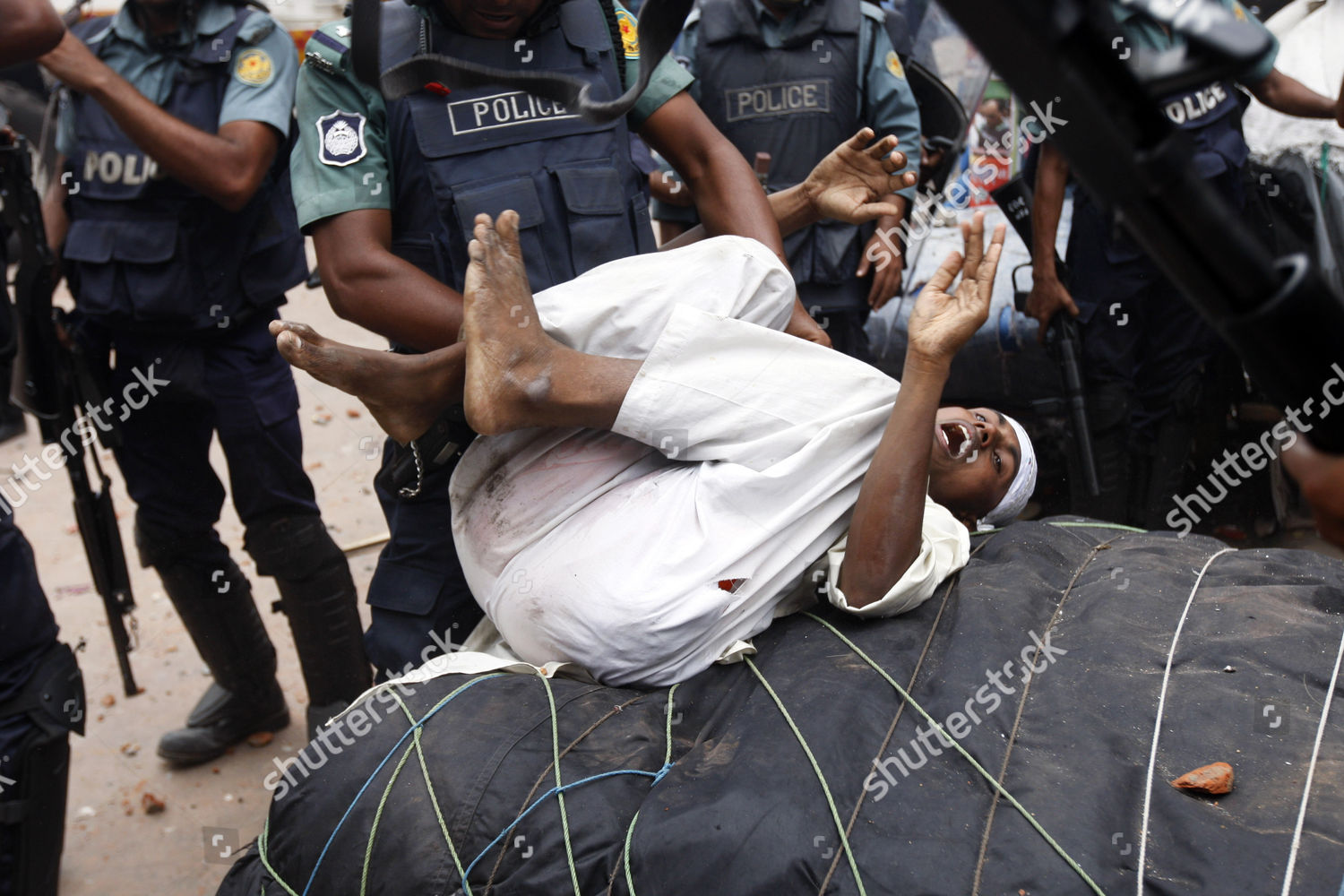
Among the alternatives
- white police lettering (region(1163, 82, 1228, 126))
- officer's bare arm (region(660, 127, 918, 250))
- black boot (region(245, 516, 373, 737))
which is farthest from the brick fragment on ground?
white police lettering (region(1163, 82, 1228, 126))

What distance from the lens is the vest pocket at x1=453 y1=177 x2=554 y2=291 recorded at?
216 centimetres

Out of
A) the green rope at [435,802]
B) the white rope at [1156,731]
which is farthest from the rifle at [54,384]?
the white rope at [1156,731]

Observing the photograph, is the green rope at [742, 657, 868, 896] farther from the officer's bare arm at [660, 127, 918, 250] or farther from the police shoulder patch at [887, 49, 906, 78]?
the police shoulder patch at [887, 49, 906, 78]

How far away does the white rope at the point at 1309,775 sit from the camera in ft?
4.56

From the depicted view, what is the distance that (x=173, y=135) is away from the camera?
2742mm

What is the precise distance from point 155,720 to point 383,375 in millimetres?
2091

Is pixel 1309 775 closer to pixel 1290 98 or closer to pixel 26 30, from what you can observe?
pixel 26 30

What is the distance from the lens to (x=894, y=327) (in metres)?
4.29

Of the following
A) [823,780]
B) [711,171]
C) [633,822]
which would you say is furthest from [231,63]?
[823,780]

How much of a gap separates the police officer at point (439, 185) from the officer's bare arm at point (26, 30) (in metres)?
0.61

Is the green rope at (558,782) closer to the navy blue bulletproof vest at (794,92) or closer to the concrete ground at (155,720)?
the concrete ground at (155,720)

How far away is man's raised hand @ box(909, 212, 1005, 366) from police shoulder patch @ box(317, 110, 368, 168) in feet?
3.71

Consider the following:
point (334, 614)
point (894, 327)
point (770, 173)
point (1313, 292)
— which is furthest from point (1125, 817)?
point (894, 327)

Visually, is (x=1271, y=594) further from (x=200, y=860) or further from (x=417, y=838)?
(x=200, y=860)
